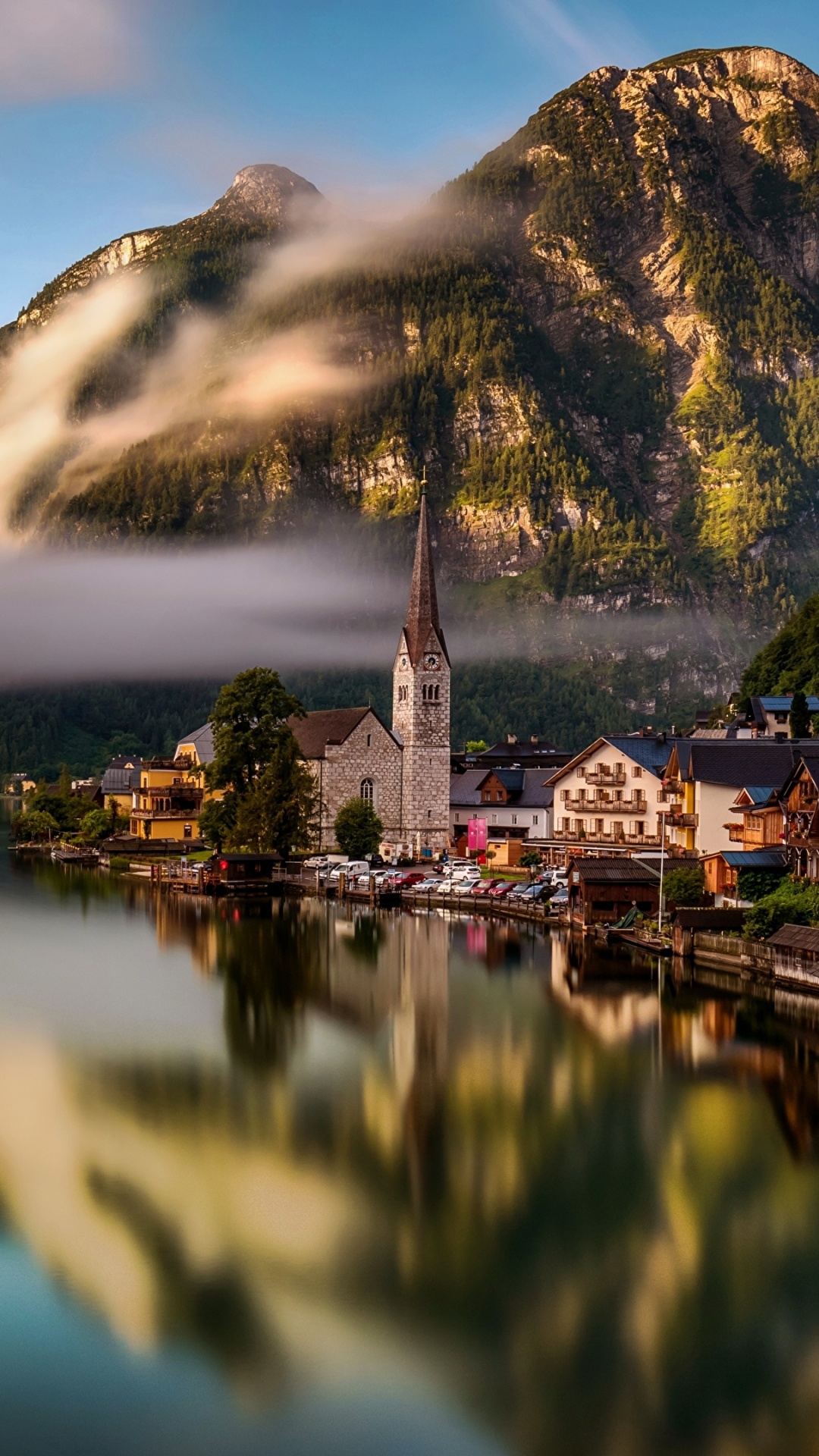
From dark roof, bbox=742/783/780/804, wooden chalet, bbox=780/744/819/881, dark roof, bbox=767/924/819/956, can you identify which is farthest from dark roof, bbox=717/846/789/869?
dark roof, bbox=767/924/819/956

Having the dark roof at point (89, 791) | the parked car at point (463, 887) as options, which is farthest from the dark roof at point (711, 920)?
the dark roof at point (89, 791)

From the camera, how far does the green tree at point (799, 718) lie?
3573 inches

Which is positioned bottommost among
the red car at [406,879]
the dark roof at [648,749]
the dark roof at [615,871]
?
the red car at [406,879]

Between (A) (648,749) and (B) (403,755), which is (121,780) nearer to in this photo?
(B) (403,755)

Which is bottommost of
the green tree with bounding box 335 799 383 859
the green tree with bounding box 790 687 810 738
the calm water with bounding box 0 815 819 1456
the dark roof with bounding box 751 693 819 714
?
the calm water with bounding box 0 815 819 1456

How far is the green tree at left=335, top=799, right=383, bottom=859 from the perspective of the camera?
93.6 meters

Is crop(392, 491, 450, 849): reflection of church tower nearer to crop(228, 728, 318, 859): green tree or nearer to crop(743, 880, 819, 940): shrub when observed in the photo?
crop(228, 728, 318, 859): green tree

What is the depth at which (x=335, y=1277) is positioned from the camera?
86.6 ft

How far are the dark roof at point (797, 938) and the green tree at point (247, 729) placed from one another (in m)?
45.4

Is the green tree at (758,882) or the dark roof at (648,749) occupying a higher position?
the dark roof at (648,749)

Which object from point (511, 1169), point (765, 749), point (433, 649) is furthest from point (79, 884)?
point (511, 1169)

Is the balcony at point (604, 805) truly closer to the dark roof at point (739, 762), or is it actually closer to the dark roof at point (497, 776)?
the dark roof at point (497, 776)

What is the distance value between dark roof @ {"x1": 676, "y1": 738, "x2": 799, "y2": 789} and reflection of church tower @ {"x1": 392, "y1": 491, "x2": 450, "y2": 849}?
28318mm

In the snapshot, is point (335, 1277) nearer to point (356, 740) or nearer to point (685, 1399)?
point (685, 1399)
